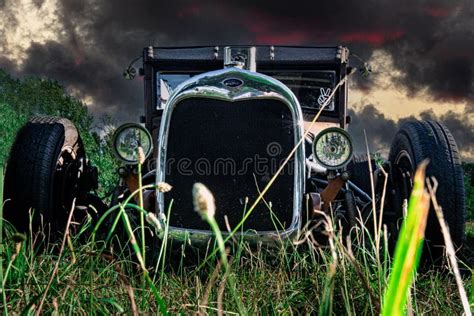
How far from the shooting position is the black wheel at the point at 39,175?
4.33m

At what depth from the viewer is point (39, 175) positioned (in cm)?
436

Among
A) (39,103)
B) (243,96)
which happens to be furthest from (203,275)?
(39,103)

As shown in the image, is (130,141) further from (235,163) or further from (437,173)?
(437,173)

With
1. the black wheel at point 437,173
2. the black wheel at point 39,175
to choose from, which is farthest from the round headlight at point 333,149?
the black wheel at point 39,175

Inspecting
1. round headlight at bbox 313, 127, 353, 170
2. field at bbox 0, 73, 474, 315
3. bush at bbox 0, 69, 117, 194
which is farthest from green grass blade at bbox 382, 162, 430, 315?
bush at bbox 0, 69, 117, 194

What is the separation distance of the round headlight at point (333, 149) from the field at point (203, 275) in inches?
17.3

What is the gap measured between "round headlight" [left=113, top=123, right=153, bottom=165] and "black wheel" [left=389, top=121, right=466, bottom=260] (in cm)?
171

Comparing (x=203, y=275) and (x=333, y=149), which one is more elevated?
(x=333, y=149)

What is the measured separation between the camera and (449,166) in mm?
4125

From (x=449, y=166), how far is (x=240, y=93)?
1439mm

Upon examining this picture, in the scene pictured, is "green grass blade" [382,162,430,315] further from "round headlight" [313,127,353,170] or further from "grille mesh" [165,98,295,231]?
"round headlight" [313,127,353,170]

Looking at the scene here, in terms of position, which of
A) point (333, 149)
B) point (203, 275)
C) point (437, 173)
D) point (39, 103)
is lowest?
Result: point (203, 275)

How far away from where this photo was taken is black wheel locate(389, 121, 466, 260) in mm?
4059

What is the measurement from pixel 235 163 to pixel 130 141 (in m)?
0.68
